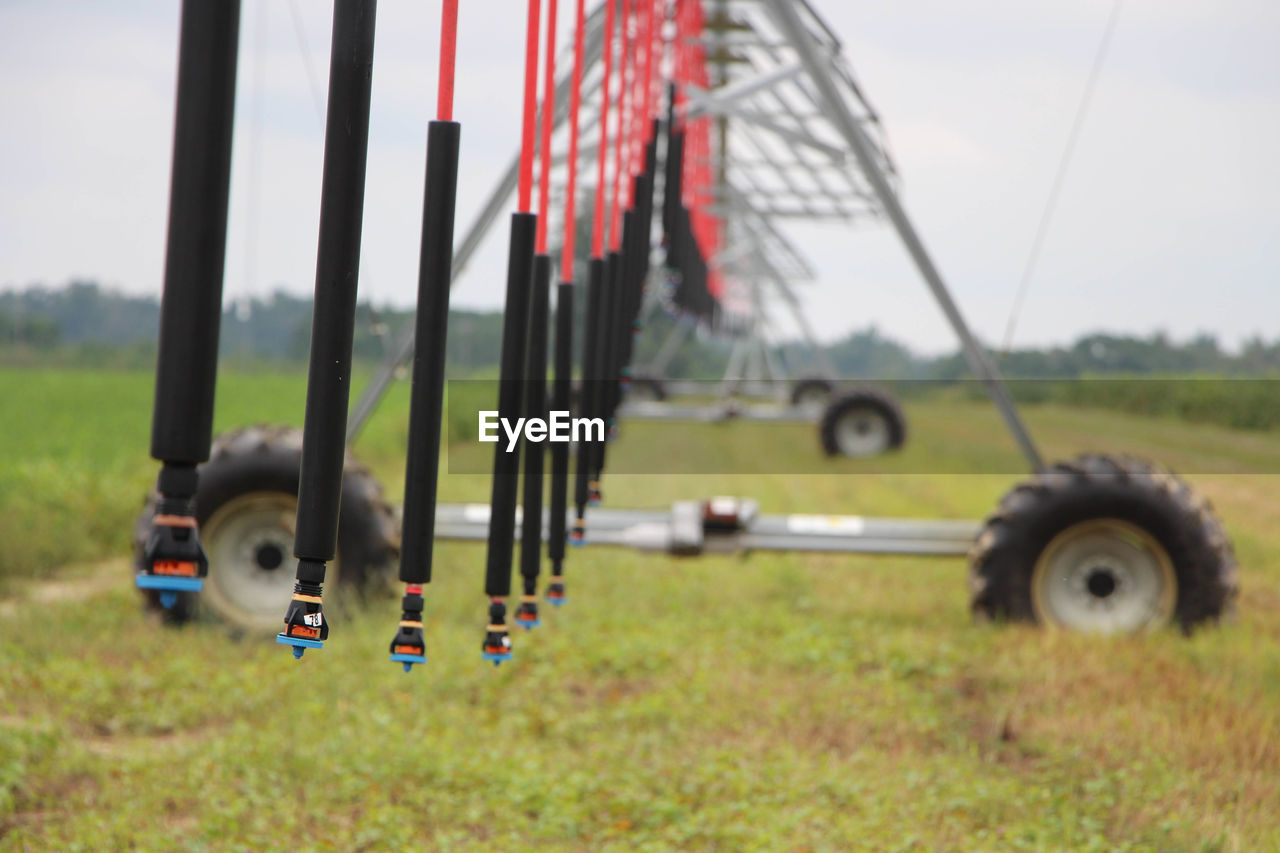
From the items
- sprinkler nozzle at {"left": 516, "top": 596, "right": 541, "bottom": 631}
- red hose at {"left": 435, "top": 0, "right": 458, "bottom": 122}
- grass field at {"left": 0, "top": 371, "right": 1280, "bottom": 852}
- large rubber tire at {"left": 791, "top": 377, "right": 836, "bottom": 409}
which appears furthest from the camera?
large rubber tire at {"left": 791, "top": 377, "right": 836, "bottom": 409}

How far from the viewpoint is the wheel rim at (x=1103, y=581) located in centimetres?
536

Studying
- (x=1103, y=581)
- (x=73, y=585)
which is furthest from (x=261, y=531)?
(x=1103, y=581)

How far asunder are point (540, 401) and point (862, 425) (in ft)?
39.1

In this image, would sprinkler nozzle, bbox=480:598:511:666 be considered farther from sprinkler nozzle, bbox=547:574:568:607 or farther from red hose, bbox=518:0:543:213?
red hose, bbox=518:0:543:213

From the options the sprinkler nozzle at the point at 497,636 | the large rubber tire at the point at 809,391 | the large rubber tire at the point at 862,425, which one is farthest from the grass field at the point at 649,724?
the large rubber tire at the point at 809,391

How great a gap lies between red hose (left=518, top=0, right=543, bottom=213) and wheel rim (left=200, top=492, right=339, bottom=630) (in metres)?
3.21

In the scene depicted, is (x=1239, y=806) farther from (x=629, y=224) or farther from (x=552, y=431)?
(x=629, y=224)

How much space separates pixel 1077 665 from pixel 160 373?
14.0ft

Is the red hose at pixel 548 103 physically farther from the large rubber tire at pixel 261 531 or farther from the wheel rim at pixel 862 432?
the wheel rim at pixel 862 432

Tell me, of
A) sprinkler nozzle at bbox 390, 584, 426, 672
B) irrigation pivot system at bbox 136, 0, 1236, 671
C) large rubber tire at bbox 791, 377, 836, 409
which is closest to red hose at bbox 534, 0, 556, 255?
irrigation pivot system at bbox 136, 0, 1236, 671

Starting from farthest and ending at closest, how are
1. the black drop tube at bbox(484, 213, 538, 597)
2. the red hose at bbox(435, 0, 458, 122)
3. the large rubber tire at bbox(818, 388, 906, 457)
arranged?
the large rubber tire at bbox(818, 388, 906, 457), the black drop tube at bbox(484, 213, 538, 597), the red hose at bbox(435, 0, 458, 122)

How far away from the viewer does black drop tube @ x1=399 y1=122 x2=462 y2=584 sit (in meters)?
1.96

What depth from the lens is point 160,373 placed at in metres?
1.35

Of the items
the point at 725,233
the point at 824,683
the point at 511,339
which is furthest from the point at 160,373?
the point at 725,233
